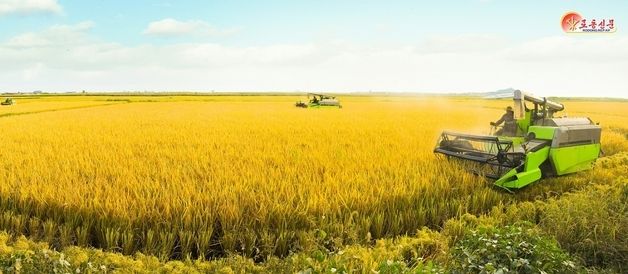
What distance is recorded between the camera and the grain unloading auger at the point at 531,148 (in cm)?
691

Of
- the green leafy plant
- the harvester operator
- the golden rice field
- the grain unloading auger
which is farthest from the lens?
the harvester operator

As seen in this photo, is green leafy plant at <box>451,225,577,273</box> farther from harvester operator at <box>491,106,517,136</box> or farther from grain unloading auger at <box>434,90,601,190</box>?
harvester operator at <box>491,106,517,136</box>

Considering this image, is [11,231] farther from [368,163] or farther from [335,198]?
[368,163]

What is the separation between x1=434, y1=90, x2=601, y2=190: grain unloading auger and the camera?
6.91m

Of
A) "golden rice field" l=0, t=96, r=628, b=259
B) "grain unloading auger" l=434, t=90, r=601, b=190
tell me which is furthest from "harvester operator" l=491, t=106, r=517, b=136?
"golden rice field" l=0, t=96, r=628, b=259

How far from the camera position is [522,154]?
7.02 metres

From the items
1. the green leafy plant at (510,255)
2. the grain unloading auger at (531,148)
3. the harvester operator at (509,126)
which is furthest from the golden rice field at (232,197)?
the harvester operator at (509,126)

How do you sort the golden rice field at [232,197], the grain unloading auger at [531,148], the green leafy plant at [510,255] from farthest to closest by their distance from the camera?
the grain unloading auger at [531,148] → the golden rice field at [232,197] → the green leafy plant at [510,255]

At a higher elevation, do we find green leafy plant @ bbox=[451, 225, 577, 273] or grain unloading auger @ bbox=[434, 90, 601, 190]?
grain unloading auger @ bbox=[434, 90, 601, 190]

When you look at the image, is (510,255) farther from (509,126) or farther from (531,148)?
(509,126)

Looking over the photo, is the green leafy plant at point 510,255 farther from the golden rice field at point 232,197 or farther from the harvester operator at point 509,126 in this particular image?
the harvester operator at point 509,126

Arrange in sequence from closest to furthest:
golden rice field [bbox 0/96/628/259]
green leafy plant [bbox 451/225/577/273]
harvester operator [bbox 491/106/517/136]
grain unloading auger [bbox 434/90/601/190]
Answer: green leafy plant [bbox 451/225/577/273] < golden rice field [bbox 0/96/628/259] < grain unloading auger [bbox 434/90/601/190] < harvester operator [bbox 491/106/517/136]

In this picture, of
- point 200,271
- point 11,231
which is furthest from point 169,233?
point 11,231

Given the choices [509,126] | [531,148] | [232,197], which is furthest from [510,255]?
[509,126]
